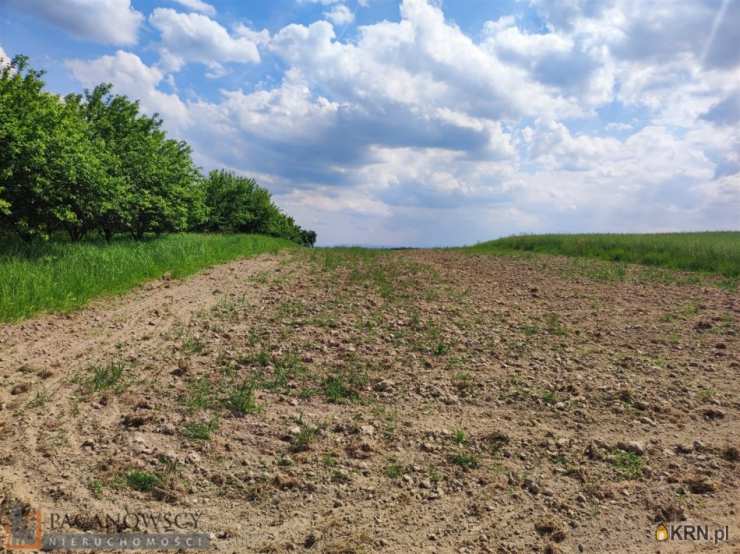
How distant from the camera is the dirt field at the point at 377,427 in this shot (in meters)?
3.71

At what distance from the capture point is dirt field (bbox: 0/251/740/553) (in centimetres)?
371

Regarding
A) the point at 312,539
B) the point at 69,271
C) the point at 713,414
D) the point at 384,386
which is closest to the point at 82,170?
the point at 69,271

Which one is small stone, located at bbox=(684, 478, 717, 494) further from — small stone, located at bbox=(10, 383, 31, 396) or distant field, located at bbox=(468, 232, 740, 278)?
distant field, located at bbox=(468, 232, 740, 278)

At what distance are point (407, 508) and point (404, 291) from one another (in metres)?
9.26

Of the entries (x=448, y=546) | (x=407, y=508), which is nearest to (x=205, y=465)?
(x=407, y=508)

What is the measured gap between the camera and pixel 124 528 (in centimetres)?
350

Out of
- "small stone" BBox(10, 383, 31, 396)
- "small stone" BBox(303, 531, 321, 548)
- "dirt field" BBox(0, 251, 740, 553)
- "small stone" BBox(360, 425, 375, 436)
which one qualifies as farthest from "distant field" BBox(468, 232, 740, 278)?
"small stone" BBox(10, 383, 31, 396)

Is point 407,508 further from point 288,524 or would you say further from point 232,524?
point 232,524

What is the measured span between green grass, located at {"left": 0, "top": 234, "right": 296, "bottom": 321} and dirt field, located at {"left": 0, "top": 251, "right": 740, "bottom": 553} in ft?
1.81

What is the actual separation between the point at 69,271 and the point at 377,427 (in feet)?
28.9

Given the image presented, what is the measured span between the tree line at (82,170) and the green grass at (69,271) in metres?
0.98

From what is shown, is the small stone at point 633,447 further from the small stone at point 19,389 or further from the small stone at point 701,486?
the small stone at point 19,389

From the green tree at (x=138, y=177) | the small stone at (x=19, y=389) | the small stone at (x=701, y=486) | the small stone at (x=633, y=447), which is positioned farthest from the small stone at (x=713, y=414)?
the green tree at (x=138, y=177)

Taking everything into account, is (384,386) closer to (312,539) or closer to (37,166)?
(312,539)
